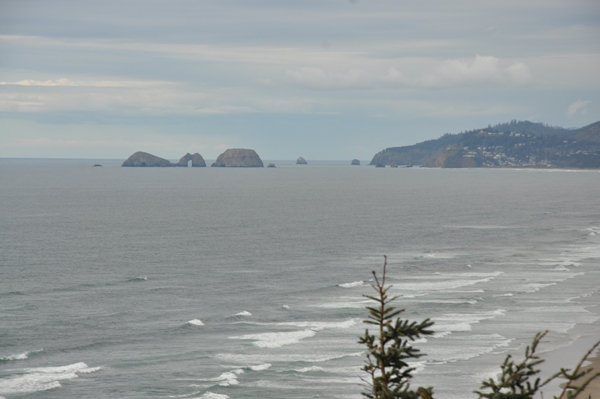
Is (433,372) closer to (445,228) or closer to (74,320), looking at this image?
(74,320)

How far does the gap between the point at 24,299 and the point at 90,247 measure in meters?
29.0

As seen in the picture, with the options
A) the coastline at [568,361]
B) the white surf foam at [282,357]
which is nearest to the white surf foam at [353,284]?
the white surf foam at [282,357]

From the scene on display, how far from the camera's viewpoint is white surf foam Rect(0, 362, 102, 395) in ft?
112

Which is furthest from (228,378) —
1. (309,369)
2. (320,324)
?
(320,324)

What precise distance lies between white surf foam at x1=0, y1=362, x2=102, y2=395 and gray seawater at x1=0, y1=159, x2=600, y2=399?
0.36 ft

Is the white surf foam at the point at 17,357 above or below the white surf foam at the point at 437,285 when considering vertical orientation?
below

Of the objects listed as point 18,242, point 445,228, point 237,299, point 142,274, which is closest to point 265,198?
point 445,228

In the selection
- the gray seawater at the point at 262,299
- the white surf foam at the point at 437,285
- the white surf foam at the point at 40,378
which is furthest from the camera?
the white surf foam at the point at 437,285

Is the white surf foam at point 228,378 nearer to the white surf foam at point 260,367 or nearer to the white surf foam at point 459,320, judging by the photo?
the white surf foam at point 260,367

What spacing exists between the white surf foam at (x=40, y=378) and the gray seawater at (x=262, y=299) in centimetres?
11

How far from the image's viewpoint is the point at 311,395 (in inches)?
1328

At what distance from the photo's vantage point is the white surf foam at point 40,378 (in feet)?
112

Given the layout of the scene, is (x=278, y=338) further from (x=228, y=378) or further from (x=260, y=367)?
(x=228, y=378)

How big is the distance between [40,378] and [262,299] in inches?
818
